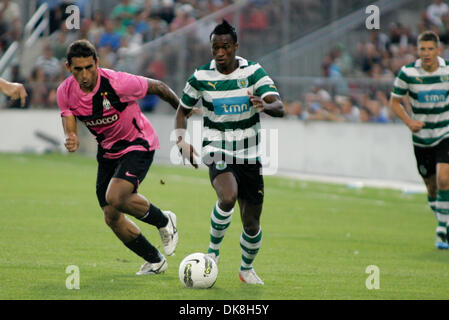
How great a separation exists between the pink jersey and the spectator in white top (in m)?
13.5

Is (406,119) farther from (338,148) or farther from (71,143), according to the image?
(338,148)

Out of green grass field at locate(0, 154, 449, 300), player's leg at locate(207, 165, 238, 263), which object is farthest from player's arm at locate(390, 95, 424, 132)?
player's leg at locate(207, 165, 238, 263)

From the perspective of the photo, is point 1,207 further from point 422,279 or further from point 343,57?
point 343,57

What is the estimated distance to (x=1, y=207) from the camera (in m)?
13.6

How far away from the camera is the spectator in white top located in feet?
66.9

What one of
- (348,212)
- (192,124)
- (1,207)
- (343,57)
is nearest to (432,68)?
(348,212)

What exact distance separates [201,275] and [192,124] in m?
14.9

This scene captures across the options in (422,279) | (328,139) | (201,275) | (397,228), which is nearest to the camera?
(201,275)

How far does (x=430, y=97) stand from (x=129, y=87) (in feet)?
15.0

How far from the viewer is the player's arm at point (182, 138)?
797 centimetres

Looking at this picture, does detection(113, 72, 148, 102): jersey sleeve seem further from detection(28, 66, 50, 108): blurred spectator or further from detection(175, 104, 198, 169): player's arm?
detection(28, 66, 50, 108): blurred spectator

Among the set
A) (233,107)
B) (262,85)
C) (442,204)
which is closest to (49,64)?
(442,204)

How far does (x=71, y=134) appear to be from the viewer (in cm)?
783

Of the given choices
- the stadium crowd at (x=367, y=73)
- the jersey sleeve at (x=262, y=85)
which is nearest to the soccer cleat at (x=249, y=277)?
the jersey sleeve at (x=262, y=85)
